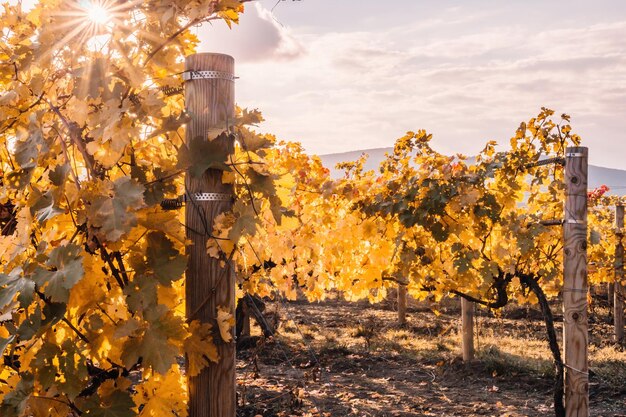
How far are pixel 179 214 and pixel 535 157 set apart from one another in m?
3.94

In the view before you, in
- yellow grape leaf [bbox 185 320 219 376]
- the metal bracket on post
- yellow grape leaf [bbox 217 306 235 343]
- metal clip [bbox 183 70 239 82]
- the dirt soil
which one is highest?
metal clip [bbox 183 70 239 82]

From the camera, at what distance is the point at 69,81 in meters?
2.01

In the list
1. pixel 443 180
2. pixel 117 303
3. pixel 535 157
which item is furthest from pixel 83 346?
pixel 535 157

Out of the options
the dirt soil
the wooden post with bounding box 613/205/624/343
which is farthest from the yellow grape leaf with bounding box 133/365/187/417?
the wooden post with bounding box 613/205/624/343

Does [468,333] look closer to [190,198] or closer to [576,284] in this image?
[576,284]

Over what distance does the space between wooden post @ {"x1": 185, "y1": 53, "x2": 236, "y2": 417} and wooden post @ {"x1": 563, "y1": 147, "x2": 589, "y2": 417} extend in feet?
11.3

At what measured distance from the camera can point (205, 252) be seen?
191 centimetres

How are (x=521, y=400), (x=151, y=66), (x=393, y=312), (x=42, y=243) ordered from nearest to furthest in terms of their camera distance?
(x=42, y=243), (x=151, y=66), (x=521, y=400), (x=393, y=312)

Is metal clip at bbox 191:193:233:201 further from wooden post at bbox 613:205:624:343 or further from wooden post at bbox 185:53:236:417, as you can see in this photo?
wooden post at bbox 613:205:624:343

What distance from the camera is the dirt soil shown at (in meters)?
6.28

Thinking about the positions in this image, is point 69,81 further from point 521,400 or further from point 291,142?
point 521,400

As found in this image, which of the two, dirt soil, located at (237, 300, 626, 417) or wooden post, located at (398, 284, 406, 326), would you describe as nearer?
dirt soil, located at (237, 300, 626, 417)

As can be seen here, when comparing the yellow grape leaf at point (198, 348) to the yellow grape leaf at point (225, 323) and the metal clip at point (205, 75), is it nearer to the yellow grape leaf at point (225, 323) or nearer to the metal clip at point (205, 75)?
the yellow grape leaf at point (225, 323)

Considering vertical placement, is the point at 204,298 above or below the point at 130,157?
below
